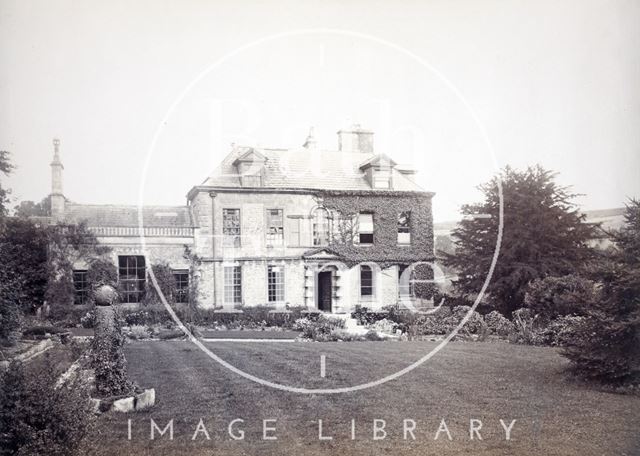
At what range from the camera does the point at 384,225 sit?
17812 mm

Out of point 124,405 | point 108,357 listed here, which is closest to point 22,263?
point 108,357

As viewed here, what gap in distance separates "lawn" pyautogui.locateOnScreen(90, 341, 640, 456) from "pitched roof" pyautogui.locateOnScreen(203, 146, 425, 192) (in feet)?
27.6

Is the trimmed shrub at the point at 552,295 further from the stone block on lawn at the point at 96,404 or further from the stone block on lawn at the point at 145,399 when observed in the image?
the stone block on lawn at the point at 96,404

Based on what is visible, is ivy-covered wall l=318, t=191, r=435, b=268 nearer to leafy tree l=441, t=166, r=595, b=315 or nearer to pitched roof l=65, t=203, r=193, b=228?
leafy tree l=441, t=166, r=595, b=315

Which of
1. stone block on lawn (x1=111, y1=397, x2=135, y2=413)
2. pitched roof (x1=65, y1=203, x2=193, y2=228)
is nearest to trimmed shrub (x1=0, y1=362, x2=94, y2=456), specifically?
stone block on lawn (x1=111, y1=397, x2=135, y2=413)

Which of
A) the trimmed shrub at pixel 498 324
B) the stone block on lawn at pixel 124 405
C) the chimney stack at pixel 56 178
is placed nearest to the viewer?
the stone block on lawn at pixel 124 405

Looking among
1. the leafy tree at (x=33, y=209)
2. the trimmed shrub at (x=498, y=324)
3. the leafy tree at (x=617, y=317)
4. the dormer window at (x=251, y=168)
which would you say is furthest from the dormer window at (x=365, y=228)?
the leafy tree at (x=33, y=209)

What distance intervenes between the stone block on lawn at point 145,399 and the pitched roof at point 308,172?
9.64 metres

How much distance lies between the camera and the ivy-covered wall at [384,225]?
56.4 feet

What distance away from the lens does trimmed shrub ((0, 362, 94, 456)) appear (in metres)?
4.95

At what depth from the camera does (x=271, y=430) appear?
5.78m

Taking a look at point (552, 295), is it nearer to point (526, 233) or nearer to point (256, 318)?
point (526, 233)

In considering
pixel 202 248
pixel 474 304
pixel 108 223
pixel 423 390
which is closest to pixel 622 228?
pixel 423 390

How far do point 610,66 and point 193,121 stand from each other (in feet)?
21.1
